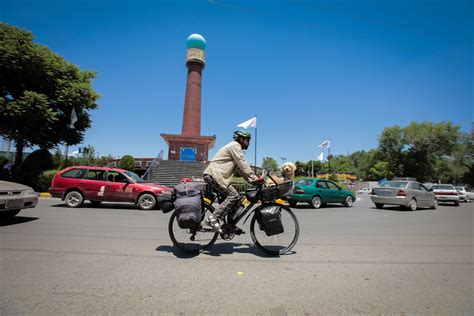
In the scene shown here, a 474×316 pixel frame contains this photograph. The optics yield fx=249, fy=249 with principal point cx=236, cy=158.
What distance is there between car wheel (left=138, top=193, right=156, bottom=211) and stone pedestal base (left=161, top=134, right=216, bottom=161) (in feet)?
61.9

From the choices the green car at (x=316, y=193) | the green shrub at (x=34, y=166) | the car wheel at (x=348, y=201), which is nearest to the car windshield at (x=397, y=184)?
the car wheel at (x=348, y=201)

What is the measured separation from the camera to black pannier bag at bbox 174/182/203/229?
→ 3.67 m

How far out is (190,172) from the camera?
2270 cm

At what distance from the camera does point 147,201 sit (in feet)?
32.6

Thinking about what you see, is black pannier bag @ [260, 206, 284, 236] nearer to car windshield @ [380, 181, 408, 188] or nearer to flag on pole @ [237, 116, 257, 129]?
car windshield @ [380, 181, 408, 188]

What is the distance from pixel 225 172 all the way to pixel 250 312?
6.93 feet

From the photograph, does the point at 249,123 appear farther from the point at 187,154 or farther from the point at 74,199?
the point at 74,199

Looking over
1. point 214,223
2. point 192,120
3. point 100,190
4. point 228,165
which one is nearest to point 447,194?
point 228,165

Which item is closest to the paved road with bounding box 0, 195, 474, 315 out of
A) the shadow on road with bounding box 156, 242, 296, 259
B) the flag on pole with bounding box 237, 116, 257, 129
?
the shadow on road with bounding box 156, 242, 296, 259

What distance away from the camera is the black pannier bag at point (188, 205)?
3674mm

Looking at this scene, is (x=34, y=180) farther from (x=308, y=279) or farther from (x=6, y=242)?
(x=308, y=279)

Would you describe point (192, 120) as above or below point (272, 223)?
above

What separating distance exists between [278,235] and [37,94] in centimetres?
2047

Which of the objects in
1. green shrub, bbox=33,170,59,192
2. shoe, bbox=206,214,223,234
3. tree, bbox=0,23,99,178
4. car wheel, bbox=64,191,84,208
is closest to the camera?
shoe, bbox=206,214,223,234
